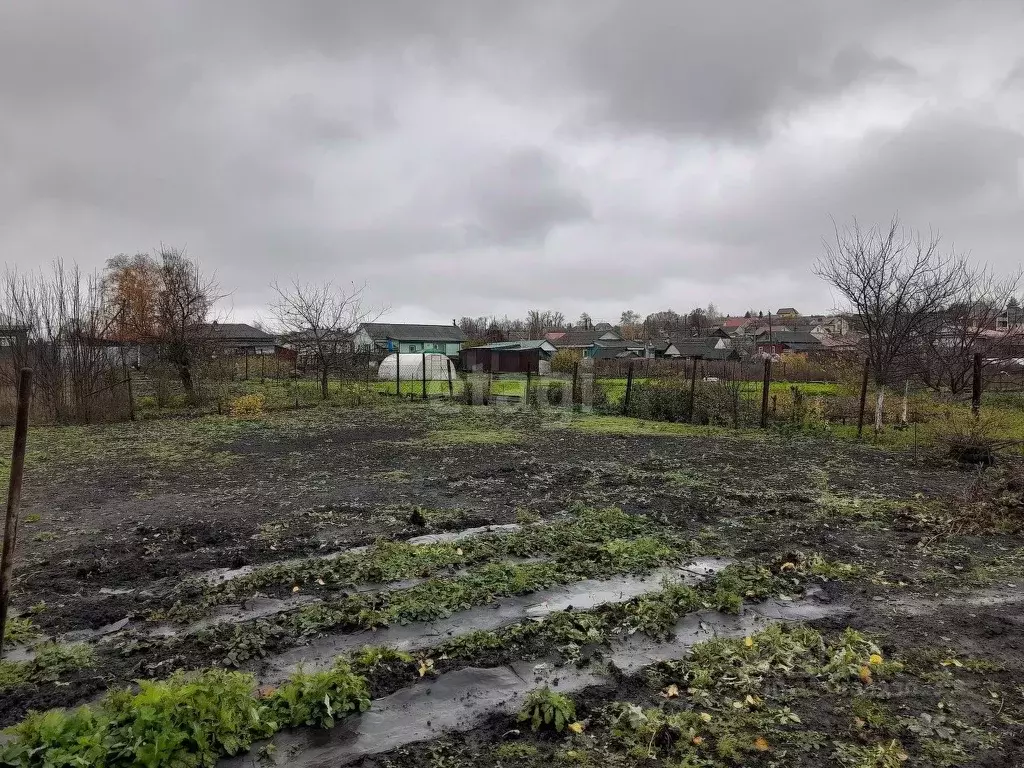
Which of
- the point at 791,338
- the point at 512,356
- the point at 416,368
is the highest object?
the point at 791,338

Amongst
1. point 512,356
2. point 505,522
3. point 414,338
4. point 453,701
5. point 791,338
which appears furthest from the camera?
point 791,338

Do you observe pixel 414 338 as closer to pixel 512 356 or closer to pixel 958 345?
pixel 512 356

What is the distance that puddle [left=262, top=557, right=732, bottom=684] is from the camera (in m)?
3.70

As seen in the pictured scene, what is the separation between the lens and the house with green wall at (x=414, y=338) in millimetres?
46938

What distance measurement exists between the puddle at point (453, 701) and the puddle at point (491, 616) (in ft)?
1.73

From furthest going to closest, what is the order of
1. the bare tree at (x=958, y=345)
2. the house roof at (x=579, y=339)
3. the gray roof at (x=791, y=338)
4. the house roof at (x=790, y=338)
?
the house roof at (x=579, y=339) < the house roof at (x=790, y=338) < the gray roof at (x=791, y=338) < the bare tree at (x=958, y=345)

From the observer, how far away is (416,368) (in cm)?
3039

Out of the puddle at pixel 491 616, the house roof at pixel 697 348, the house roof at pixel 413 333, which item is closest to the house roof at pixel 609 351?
the house roof at pixel 697 348

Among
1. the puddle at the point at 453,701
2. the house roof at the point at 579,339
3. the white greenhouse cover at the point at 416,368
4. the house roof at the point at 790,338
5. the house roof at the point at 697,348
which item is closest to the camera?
the puddle at the point at 453,701

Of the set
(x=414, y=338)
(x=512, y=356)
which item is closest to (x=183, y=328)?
(x=512, y=356)

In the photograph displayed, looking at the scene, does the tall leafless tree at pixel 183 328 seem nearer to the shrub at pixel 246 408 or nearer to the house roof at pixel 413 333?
the shrub at pixel 246 408

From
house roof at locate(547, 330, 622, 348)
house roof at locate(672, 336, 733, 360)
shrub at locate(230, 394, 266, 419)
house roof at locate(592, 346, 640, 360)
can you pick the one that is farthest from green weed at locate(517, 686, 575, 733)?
house roof at locate(547, 330, 622, 348)

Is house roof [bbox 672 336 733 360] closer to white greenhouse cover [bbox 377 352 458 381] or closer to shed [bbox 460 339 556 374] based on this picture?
shed [bbox 460 339 556 374]

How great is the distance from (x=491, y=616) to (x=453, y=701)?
40.6 inches
